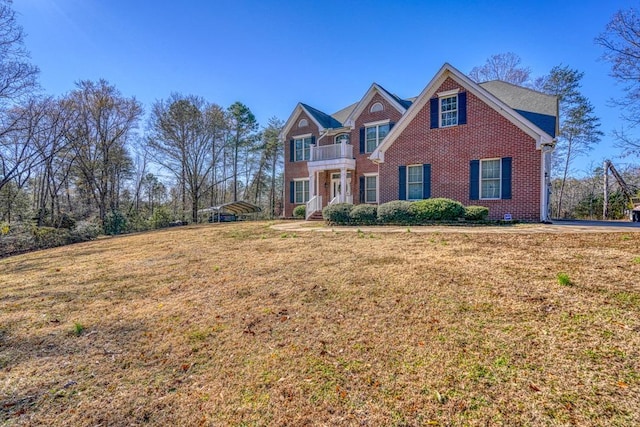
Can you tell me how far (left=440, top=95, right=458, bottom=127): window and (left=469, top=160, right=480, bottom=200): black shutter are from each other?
6.35 feet

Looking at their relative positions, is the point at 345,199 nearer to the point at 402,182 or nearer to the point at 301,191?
the point at 402,182

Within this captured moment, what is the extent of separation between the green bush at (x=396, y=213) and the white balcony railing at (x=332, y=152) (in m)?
6.67

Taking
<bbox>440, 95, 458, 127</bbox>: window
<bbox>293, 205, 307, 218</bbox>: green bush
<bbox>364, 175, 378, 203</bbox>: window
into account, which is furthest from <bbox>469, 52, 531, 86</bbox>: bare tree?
<bbox>293, 205, 307, 218</bbox>: green bush

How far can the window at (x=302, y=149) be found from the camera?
66.9 ft

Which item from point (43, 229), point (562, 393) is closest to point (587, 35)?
point (562, 393)

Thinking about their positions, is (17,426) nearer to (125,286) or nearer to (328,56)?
(125,286)

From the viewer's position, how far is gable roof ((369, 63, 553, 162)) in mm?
10977

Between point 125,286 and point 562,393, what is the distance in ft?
21.4

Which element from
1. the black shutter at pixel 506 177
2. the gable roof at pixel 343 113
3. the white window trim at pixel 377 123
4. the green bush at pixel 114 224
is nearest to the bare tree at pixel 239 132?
the gable roof at pixel 343 113

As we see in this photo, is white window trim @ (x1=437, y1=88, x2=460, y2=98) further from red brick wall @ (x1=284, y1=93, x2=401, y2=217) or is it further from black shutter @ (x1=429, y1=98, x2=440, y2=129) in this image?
red brick wall @ (x1=284, y1=93, x2=401, y2=217)

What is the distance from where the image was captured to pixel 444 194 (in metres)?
12.8

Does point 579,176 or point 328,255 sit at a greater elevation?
point 579,176

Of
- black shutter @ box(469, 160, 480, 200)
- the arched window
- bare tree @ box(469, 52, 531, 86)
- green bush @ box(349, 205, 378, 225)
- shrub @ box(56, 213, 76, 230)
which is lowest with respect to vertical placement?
shrub @ box(56, 213, 76, 230)

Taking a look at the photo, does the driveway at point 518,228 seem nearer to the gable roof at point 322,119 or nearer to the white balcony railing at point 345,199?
the white balcony railing at point 345,199
